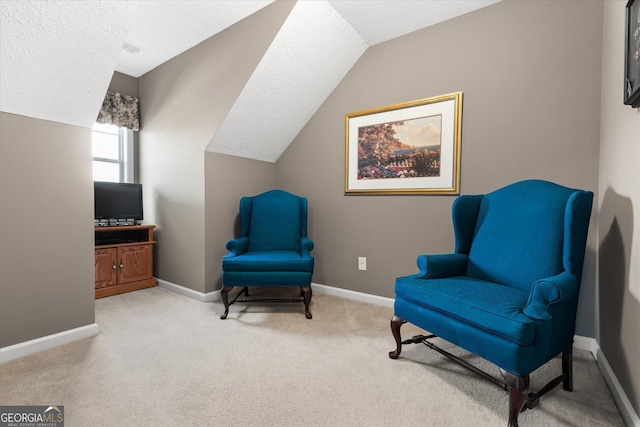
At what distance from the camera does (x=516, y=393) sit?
1.20 metres

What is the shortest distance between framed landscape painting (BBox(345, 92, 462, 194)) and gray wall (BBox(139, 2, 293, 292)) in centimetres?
111

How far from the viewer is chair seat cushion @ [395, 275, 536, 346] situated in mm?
1180

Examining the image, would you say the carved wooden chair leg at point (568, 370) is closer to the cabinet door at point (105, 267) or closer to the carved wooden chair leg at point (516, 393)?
the carved wooden chair leg at point (516, 393)

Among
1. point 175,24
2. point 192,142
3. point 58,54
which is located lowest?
point 192,142

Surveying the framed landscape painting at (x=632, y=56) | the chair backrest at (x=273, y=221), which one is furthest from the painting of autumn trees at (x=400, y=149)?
the framed landscape painting at (x=632, y=56)

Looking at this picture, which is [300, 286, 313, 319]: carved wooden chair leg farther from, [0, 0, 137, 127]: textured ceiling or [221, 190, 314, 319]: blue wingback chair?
[0, 0, 137, 127]: textured ceiling

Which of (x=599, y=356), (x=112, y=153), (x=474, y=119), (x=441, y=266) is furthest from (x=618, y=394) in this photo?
(x=112, y=153)

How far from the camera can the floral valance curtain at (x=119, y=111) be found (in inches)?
131

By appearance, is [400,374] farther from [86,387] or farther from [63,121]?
[63,121]

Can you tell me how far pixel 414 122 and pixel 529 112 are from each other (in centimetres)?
80

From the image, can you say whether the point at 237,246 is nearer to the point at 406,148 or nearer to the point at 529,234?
the point at 406,148

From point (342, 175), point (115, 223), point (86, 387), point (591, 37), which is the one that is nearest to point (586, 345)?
point (591, 37)

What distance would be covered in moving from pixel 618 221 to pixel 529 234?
381 mm

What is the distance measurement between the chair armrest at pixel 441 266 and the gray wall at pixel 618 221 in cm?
72
